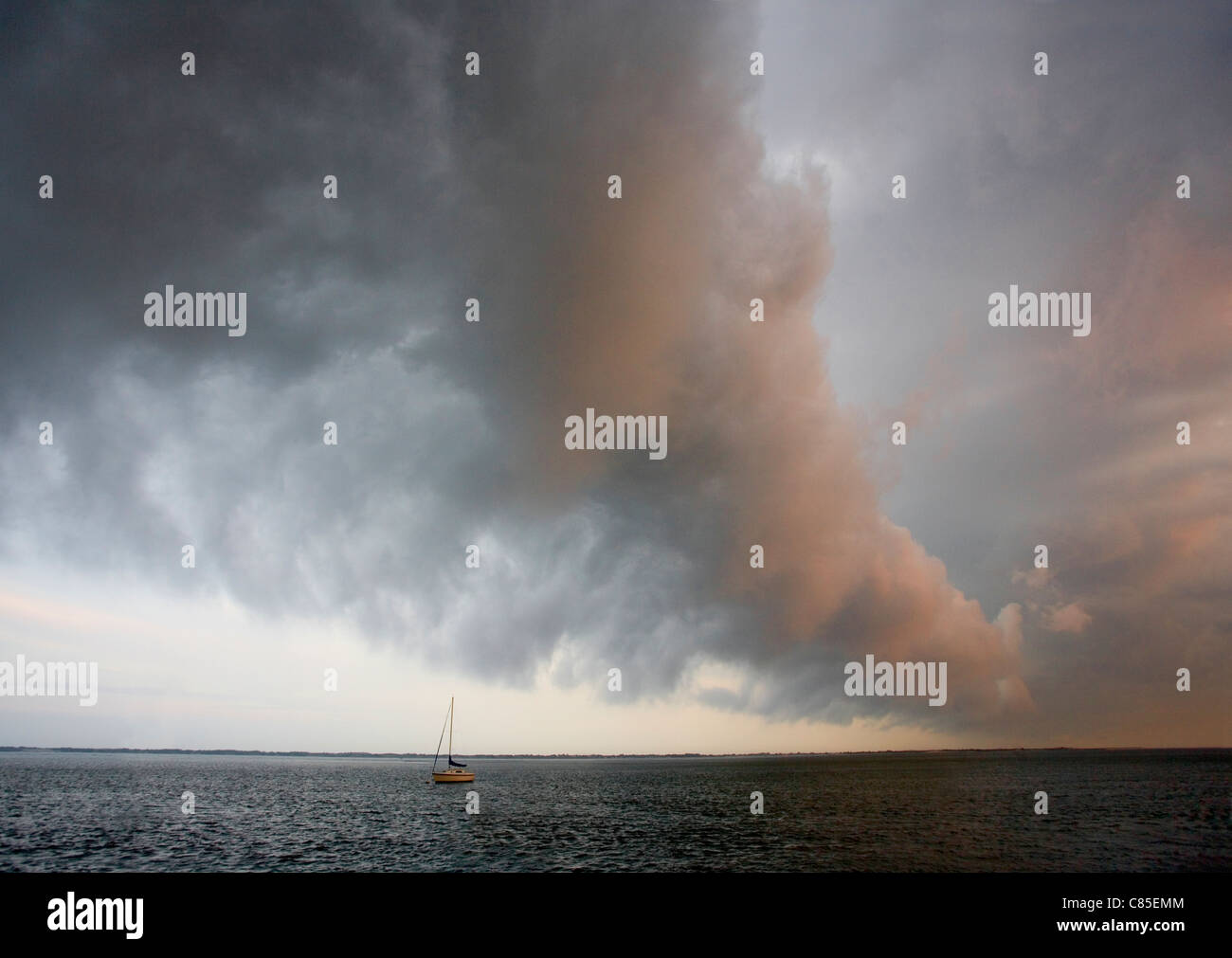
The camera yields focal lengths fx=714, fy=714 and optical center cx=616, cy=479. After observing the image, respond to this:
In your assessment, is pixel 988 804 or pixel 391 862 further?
pixel 988 804

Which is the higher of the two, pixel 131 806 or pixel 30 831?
pixel 30 831
